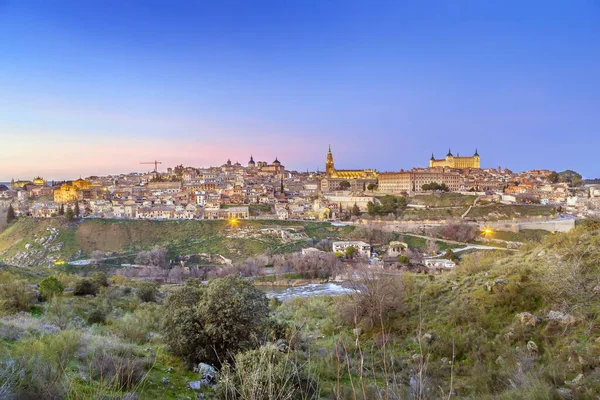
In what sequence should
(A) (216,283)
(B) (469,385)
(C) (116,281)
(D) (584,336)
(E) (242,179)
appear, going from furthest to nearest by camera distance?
(E) (242,179), (C) (116,281), (A) (216,283), (D) (584,336), (B) (469,385)

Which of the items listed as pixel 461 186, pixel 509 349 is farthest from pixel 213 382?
pixel 461 186

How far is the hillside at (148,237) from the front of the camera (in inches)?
1469

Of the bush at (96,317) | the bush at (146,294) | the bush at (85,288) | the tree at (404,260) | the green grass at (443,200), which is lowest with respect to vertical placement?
the tree at (404,260)

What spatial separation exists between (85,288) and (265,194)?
Answer: 51658 mm

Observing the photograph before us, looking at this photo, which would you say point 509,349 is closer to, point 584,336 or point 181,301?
point 584,336

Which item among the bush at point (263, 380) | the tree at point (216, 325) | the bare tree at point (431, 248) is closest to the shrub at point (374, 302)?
the tree at point (216, 325)

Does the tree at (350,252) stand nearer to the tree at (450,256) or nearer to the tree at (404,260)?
the tree at (404,260)

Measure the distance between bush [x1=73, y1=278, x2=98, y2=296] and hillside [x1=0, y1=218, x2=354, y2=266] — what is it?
2252cm

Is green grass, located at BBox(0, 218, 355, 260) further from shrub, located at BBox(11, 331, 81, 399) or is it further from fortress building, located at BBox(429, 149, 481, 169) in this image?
fortress building, located at BBox(429, 149, 481, 169)

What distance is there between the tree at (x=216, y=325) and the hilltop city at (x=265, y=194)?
4468 cm

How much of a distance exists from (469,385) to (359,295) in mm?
4023

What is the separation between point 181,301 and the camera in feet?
20.4

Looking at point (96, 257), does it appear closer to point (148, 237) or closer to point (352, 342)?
point (148, 237)

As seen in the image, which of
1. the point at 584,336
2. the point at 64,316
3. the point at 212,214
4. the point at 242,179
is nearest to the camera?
the point at 584,336
